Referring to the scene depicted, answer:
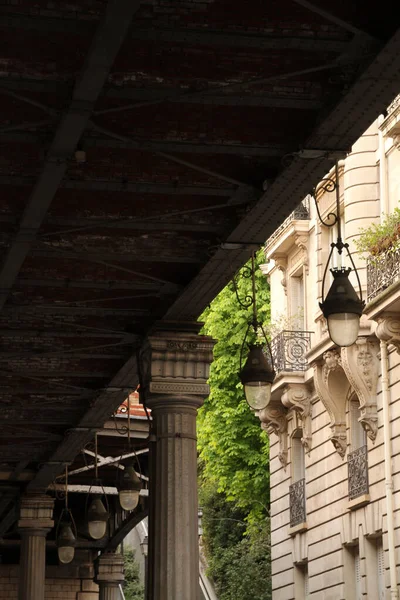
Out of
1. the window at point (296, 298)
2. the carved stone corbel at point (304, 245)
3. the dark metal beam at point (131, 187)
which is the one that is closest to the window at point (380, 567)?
the window at point (296, 298)

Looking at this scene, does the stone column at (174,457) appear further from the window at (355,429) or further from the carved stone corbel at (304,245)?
the carved stone corbel at (304,245)

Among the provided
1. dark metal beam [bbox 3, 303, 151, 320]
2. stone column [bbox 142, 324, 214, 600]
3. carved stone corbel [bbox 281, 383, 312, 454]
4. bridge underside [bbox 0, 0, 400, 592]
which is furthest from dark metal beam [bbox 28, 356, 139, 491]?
carved stone corbel [bbox 281, 383, 312, 454]

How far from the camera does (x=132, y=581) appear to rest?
5966cm

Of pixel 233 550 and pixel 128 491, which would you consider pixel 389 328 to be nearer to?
pixel 128 491

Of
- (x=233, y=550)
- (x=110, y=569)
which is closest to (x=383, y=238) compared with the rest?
(x=110, y=569)

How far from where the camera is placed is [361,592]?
2992cm

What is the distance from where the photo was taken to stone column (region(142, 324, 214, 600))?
47.7ft

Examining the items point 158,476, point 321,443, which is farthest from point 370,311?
point 158,476

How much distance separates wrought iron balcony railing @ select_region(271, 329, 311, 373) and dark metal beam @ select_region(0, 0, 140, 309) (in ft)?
68.4

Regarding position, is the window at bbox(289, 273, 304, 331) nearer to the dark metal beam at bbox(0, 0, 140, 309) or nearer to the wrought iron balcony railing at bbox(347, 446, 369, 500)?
the wrought iron balcony railing at bbox(347, 446, 369, 500)

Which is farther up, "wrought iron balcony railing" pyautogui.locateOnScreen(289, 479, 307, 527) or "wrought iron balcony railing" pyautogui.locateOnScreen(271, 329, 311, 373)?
"wrought iron balcony railing" pyautogui.locateOnScreen(271, 329, 311, 373)

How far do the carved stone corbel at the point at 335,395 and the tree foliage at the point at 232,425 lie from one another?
10.9 m

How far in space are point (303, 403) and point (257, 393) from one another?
834 inches

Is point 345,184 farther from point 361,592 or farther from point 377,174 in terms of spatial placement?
point 361,592
